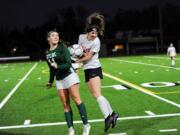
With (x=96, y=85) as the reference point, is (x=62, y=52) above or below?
above

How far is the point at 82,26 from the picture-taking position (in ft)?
360

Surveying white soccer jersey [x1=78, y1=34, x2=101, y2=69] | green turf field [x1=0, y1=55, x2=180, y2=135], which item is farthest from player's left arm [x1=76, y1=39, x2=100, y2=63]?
green turf field [x1=0, y1=55, x2=180, y2=135]

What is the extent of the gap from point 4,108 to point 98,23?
14.0 ft

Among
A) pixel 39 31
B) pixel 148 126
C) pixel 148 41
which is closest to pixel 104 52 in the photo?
pixel 148 41

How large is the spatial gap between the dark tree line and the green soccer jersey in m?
90.9

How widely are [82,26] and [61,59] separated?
10321 centimetres

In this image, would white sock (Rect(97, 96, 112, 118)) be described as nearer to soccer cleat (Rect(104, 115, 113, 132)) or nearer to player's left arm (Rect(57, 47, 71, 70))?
soccer cleat (Rect(104, 115, 113, 132))

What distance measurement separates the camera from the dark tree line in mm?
100438

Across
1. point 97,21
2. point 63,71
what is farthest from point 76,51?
point 97,21

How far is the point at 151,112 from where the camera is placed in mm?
9297

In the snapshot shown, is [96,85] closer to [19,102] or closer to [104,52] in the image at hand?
[19,102]

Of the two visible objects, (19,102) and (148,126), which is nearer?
(148,126)

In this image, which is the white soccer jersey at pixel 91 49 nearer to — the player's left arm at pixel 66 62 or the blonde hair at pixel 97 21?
the blonde hair at pixel 97 21

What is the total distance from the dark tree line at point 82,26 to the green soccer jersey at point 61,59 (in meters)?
90.9
